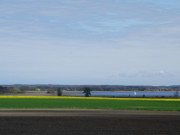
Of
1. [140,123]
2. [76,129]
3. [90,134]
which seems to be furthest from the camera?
[140,123]

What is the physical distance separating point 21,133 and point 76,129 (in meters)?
3.70

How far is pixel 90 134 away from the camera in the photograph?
22234mm

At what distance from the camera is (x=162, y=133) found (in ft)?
75.6

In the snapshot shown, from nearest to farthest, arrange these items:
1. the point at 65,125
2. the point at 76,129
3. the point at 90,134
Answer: the point at 90,134
the point at 76,129
the point at 65,125

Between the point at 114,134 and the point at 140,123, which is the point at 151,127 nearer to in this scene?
the point at 140,123

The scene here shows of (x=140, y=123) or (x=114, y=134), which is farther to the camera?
(x=140, y=123)

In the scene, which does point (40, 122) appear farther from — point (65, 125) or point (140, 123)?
point (140, 123)

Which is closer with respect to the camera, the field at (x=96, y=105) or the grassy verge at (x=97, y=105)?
the field at (x=96, y=105)

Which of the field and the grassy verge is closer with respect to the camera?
the field

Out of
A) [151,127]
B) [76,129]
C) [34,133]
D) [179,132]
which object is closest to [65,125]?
[76,129]

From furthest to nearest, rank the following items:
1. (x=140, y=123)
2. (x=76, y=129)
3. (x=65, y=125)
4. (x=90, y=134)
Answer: (x=140, y=123) → (x=65, y=125) → (x=76, y=129) → (x=90, y=134)

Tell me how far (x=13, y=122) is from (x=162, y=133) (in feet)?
38.0

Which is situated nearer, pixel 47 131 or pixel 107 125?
pixel 47 131

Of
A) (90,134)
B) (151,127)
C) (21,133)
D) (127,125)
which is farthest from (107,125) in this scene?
(21,133)
